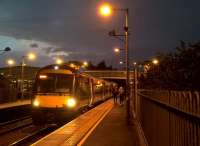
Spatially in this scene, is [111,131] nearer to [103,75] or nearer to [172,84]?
[172,84]

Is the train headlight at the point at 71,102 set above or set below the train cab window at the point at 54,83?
below

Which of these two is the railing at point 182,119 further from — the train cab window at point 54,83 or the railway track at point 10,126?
the train cab window at point 54,83

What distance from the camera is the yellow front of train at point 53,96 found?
924 inches

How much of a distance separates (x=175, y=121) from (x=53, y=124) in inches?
793

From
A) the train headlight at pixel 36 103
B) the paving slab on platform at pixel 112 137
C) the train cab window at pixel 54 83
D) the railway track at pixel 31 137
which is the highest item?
the train cab window at pixel 54 83

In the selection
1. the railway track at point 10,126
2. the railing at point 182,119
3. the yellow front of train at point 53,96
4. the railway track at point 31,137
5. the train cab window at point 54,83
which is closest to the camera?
the railing at point 182,119

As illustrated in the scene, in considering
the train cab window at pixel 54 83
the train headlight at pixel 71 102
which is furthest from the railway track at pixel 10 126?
the train headlight at pixel 71 102

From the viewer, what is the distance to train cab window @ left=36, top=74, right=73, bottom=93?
24345 mm

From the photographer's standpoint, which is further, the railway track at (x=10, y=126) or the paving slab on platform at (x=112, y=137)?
the railway track at (x=10, y=126)

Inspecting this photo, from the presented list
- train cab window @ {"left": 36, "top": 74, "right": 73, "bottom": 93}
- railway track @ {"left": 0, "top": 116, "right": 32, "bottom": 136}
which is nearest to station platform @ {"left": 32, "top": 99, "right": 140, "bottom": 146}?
railway track @ {"left": 0, "top": 116, "right": 32, "bottom": 136}

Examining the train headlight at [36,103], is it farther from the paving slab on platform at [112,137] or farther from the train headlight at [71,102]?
the paving slab on platform at [112,137]

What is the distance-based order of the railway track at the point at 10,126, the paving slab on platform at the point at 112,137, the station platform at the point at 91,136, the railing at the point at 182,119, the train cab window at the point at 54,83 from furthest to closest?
the train cab window at the point at 54,83 → the railway track at the point at 10,126 → the paving slab on platform at the point at 112,137 → the station platform at the point at 91,136 → the railing at the point at 182,119

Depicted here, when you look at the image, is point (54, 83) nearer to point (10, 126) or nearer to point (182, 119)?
point (10, 126)

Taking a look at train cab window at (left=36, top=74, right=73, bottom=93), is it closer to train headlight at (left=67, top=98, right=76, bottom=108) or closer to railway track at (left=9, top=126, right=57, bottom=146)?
train headlight at (left=67, top=98, right=76, bottom=108)
